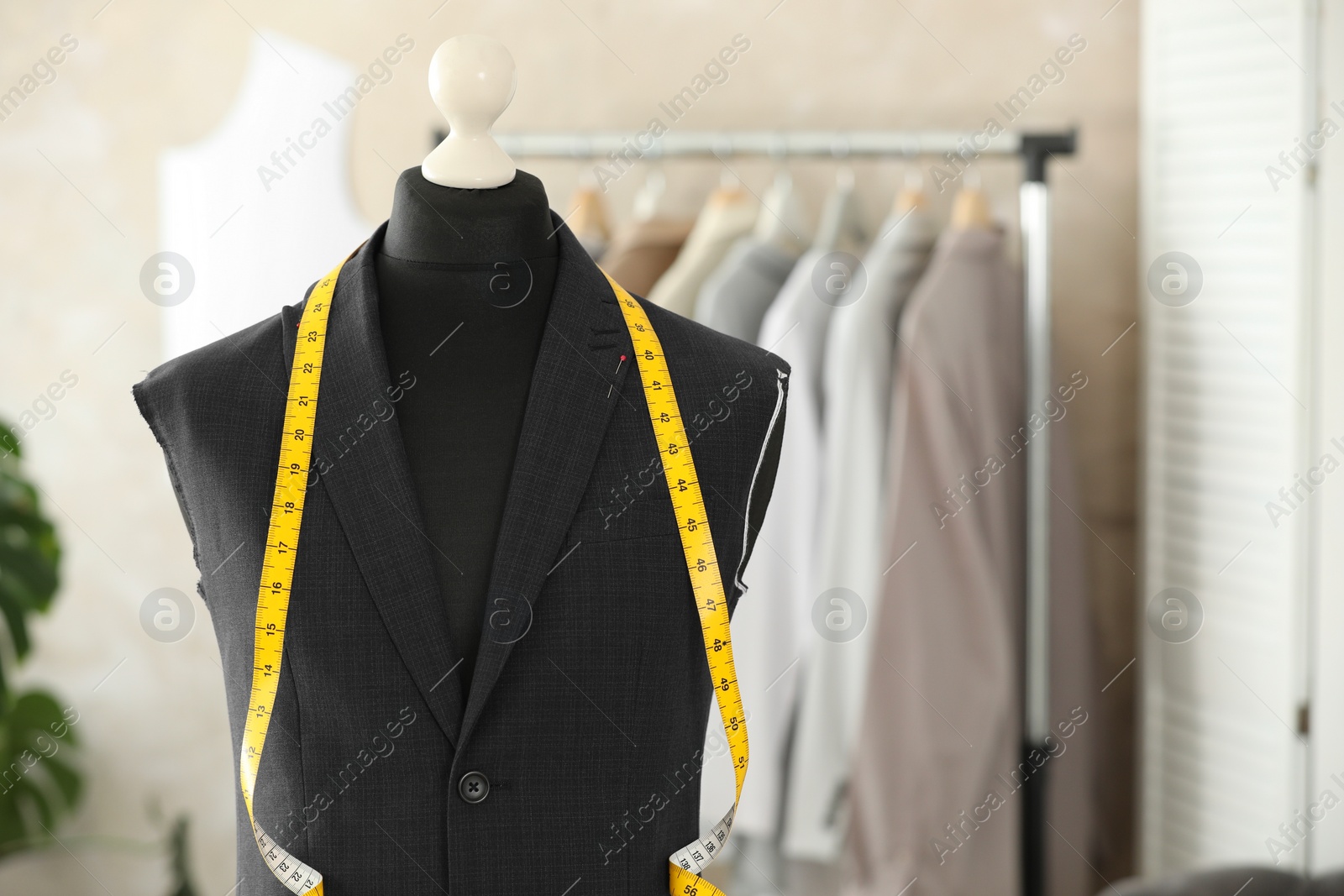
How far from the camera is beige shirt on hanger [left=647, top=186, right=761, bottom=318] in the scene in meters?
2.16

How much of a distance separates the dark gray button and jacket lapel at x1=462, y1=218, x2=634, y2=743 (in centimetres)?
4

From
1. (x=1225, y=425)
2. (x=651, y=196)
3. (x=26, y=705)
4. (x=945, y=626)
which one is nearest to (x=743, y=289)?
(x=651, y=196)

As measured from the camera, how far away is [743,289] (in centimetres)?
210

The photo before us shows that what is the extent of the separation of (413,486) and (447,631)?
130mm

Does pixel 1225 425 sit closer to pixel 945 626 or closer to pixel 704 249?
pixel 945 626

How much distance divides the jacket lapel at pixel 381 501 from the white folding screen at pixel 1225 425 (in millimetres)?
1858

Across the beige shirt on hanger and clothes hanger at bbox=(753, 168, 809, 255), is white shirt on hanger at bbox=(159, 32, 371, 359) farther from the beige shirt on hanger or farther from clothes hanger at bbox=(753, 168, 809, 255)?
clothes hanger at bbox=(753, 168, 809, 255)

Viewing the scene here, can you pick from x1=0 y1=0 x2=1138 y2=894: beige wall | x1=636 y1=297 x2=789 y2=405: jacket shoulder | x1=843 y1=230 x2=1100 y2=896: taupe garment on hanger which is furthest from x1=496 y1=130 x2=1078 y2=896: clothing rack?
x1=636 y1=297 x2=789 y2=405: jacket shoulder

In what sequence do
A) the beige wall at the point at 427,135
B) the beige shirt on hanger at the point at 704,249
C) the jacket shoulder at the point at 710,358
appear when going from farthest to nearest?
1. the beige wall at the point at 427,135
2. the beige shirt on hanger at the point at 704,249
3. the jacket shoulder at the point at 710,358

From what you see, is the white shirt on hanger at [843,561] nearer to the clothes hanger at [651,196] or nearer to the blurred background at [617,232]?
the clothes hanger at [651,196]

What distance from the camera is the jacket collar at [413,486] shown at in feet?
2.86

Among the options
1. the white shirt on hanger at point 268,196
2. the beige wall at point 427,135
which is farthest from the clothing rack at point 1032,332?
the beige wall at point 427,135

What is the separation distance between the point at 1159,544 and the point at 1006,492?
53 centimetres

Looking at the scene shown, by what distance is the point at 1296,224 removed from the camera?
6.91ft
